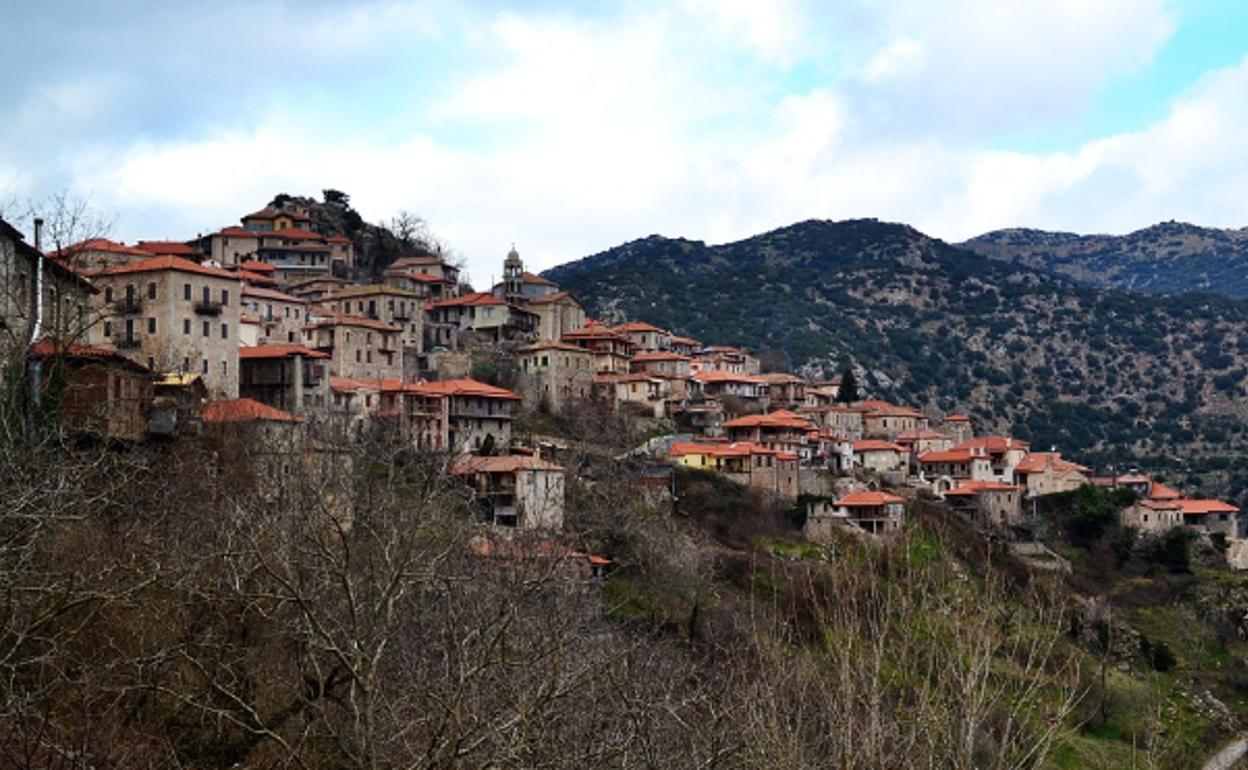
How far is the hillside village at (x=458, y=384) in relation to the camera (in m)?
51.9

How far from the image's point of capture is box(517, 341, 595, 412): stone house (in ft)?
272

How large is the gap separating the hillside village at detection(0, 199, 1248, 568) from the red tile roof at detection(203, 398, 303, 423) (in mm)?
173

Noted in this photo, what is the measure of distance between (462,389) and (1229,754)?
39954 mm

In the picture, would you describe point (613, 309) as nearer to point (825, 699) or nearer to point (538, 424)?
point (538, 424)

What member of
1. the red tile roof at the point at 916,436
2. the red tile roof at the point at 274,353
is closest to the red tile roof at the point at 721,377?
the red tile roof at the point at 916,436

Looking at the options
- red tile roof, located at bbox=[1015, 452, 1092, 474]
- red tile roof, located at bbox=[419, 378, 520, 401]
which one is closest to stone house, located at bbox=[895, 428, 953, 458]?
red tile roof, located at bbox=[1015, 452, 1092, 474]

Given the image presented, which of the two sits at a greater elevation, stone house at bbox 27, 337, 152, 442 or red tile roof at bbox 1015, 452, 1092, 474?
stone house at bbox 27, 337, 152, 442

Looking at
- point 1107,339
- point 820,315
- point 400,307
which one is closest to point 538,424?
point 400,307

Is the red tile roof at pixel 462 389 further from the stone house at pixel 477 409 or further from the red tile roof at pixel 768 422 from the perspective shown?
the red tile roof at pixel 768 422

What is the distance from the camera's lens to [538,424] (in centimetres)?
7838

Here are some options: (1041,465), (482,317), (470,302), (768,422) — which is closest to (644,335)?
(482,317)

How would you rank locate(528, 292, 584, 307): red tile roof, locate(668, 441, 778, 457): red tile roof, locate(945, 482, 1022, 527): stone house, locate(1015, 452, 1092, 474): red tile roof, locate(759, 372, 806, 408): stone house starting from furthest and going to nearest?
locate(759, 372, 806, 408): stone house → locate(528, 292, 584, 307): red tile roof → locate(1015, 452, 1092, 474): red tile roof → locate(945, 482, 1022, 527): stone house → locate(668, 441, 778, 457): red tile roof

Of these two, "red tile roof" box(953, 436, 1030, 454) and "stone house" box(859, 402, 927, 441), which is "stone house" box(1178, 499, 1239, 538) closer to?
"red tile roof" box(953, 436, 1030, 454)

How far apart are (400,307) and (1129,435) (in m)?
102
